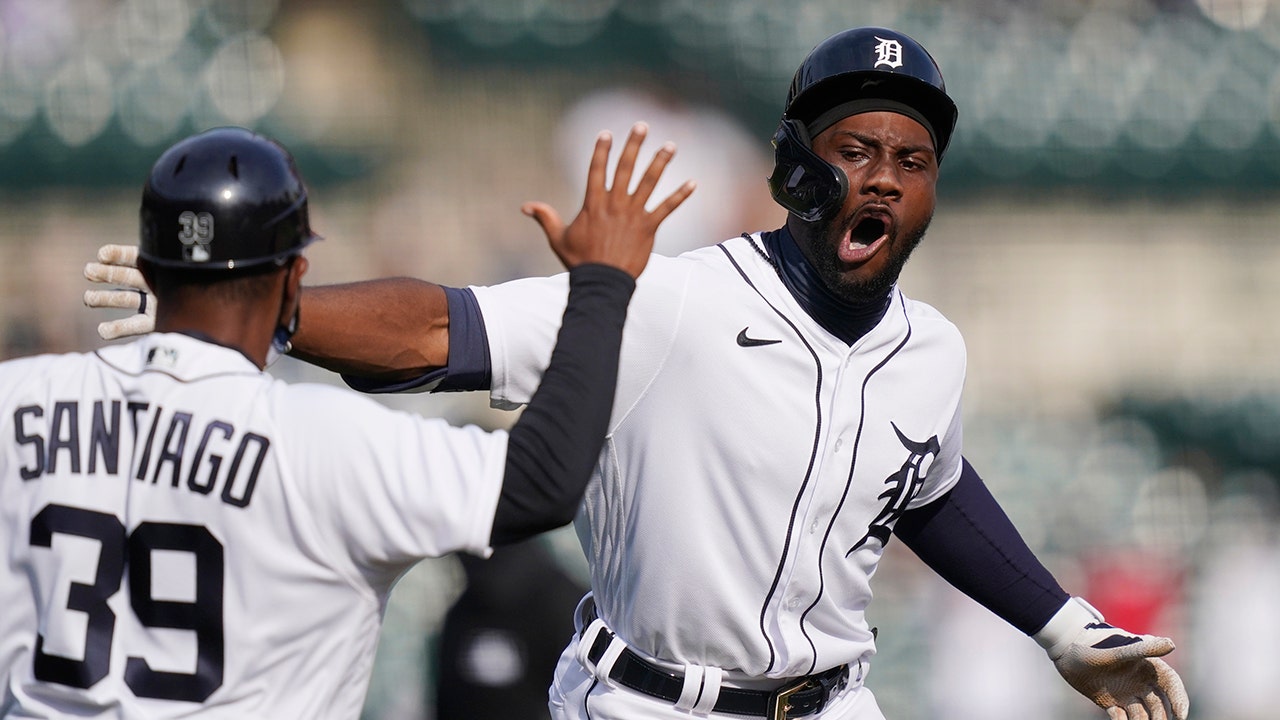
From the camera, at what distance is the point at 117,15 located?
6195 millimetres

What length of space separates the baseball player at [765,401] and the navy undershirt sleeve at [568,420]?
0.48 meters

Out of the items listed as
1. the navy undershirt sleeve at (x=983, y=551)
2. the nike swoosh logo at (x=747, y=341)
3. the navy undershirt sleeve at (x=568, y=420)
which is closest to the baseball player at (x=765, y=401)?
the nike swoosh logo at (x=747, y=341)

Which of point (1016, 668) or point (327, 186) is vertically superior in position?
point (327, 186)

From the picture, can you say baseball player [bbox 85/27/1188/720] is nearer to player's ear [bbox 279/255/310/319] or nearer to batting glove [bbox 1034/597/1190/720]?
batting glove [bbox 1034/597/1190/720]

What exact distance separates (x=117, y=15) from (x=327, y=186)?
1222 mm

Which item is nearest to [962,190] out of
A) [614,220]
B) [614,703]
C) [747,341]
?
[747,341]

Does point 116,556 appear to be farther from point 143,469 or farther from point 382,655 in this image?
point 382,655

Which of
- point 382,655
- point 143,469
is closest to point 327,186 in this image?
point 382,655

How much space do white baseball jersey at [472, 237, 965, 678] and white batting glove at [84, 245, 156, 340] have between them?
0.52 metres

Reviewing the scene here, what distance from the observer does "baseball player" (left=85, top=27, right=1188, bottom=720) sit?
2.27 m

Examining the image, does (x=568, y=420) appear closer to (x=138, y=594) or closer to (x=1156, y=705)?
(x=138, y=594)

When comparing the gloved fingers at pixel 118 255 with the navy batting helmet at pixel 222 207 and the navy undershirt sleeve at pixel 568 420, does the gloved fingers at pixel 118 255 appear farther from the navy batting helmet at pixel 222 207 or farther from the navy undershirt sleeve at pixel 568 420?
the navy undershirt sleeve at pixel 568 420

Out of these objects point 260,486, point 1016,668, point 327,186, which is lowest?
point 1016,668

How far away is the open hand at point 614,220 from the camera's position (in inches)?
72.0
